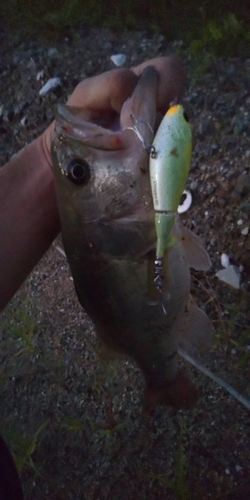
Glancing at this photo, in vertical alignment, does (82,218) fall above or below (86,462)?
above

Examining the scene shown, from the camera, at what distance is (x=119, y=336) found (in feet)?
5.73

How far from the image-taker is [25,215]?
1.98 meters

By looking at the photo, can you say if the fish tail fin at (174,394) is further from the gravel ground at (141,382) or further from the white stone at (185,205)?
the white stone at (185,205)

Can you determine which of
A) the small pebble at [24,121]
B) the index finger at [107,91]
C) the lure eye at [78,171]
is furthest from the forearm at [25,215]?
the small pebble at [24,121]

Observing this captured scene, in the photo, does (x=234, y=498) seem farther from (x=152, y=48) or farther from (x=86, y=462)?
(x=152, y=48)

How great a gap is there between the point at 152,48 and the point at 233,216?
147cm

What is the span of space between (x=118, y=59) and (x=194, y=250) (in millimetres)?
2284

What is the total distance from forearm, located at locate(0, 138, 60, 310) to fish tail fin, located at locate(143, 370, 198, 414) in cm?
68

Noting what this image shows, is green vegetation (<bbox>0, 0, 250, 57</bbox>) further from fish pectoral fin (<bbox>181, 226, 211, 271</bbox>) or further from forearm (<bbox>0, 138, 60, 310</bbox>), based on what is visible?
fish pectoral fin (<bbox>181, 226, 211, 271</bbox>)

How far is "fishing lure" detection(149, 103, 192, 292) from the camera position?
131cm

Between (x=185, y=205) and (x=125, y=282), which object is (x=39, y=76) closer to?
(x=185, y=205)

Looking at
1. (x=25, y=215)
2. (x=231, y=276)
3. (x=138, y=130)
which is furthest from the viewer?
(x=231, y=276)


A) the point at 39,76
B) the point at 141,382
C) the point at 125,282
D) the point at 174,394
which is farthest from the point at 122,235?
the point at 39,76

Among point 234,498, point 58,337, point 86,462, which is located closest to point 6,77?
point 58,337
